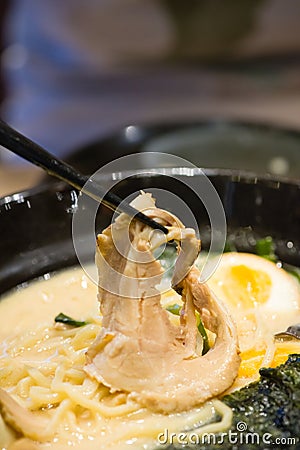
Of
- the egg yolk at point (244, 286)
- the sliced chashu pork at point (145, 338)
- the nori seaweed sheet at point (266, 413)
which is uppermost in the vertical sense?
the sliced chashu pork at point (145, 338)

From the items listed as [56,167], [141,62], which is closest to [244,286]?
[56,167]

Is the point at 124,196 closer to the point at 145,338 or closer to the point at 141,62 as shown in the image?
the point at 145,338

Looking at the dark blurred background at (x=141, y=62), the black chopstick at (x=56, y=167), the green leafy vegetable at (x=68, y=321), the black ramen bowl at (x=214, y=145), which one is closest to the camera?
the black chopstick at (x=56, y=167)

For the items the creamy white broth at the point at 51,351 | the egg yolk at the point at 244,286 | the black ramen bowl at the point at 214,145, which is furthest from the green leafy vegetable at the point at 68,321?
the black ramen bowl at the point at 214,145

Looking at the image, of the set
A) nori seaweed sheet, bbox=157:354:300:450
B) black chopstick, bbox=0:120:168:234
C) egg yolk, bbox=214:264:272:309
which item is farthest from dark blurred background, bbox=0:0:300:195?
nori seaweed sheet, bbox=157:354:300:450

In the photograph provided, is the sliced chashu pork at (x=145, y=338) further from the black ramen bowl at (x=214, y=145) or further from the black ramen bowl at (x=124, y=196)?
the black ramen bowl at (x=214, y=145)

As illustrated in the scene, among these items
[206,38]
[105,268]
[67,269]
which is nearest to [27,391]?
[105,268]

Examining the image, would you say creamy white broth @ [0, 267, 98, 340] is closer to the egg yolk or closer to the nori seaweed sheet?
the egg yolk
